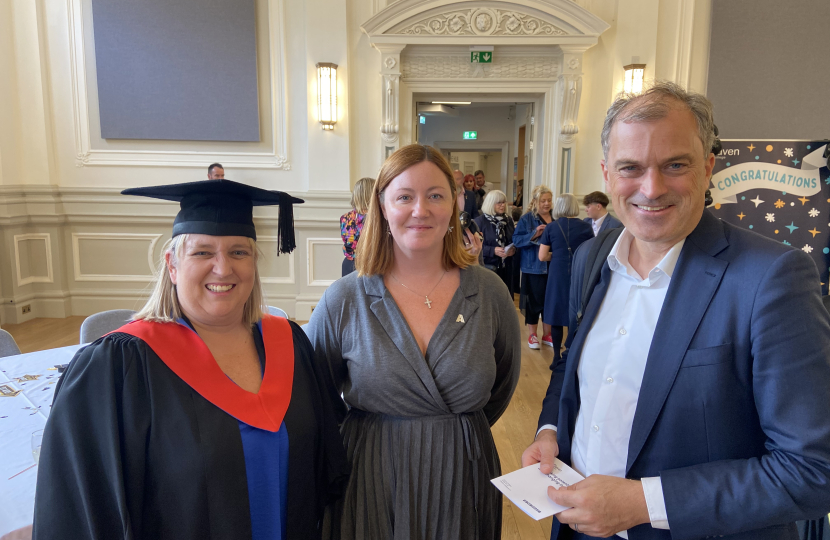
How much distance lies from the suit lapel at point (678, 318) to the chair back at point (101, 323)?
8.12 ft

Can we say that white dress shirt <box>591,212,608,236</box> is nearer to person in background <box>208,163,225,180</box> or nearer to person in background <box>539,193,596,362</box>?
person in background <box>539,193,596,362</box>

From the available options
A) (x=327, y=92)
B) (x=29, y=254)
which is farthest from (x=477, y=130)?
(x=29, y=254)

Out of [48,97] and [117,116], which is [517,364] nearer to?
[117,116]

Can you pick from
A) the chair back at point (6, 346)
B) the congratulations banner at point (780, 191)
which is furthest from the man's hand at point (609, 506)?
the congratulations banner at point (780, 191)

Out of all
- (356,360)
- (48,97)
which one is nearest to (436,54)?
(48,97)

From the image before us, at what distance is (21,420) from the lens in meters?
1.71

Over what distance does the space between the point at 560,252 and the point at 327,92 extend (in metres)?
2.88

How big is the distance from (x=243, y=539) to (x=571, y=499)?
74cm

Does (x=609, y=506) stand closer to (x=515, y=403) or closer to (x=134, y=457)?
(x=134, y=457)

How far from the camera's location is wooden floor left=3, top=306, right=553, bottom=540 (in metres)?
2.39

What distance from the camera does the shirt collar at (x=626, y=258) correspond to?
3.33ft

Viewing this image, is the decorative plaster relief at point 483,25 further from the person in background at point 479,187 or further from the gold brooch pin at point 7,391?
the gold brooch pin at point 7,391

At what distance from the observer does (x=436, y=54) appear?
17.3 feet

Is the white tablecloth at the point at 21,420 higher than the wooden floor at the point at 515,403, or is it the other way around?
the white tablecloth at the point at 21,420
